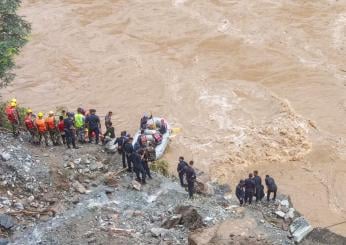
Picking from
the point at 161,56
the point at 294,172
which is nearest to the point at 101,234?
the point at 294,172

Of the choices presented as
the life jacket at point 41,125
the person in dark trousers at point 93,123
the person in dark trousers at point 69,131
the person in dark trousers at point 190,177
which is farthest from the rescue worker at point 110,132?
the person in dark trousers at point 190,177

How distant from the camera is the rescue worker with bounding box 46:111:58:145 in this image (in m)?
18.1

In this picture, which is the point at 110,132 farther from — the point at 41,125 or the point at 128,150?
the point at 128,150

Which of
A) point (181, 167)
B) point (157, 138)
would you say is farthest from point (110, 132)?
point (181, 167)

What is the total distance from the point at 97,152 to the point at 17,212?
4373mm

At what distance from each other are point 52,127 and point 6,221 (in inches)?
180

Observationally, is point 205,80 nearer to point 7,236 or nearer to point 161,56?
point 161,56

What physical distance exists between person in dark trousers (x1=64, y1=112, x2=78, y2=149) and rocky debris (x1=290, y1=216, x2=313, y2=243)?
7.29m

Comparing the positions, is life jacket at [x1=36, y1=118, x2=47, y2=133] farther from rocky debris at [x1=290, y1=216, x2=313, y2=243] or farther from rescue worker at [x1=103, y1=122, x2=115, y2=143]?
rocky debris at [x1=290, y1=216, x2=313, y2=243]

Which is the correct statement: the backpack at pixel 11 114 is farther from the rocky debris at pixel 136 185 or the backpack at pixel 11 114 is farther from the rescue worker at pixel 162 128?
the rescue worker at pixel 162 128

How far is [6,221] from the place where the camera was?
1433cm

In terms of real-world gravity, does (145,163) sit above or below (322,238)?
above

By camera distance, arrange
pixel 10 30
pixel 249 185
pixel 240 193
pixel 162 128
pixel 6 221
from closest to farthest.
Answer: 1. pixel 6 221
2. pixel 249 185
3. pixel 240 193
4. pixel 10 30
5. pixel 162 128

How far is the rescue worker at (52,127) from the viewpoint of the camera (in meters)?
18.1
